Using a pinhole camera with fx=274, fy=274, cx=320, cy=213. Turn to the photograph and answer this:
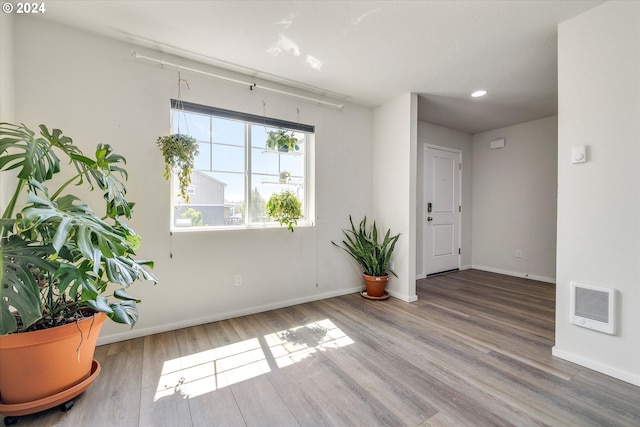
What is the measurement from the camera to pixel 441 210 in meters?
4.68

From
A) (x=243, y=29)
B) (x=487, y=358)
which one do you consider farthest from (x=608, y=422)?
(x=243, y=29)

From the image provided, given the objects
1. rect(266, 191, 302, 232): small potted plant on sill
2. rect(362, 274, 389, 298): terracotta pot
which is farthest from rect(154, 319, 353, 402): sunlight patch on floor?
rect(266, 191, 302, 232): small potted plant on sill

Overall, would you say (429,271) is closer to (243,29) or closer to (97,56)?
(243,29)

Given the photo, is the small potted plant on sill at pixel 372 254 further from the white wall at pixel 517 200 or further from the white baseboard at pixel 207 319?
the white wall at pixel 517 200

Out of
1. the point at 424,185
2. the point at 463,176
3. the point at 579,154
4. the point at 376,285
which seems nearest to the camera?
the point at 579,154

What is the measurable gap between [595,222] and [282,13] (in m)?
2.62

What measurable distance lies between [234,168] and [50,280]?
1720 millimetres

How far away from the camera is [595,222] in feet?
6.15

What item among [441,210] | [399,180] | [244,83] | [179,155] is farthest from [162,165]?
[441,210]

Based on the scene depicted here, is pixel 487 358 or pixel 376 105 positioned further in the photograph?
pixel 376 105

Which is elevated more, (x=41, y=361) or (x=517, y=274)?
(x=41, y=361)

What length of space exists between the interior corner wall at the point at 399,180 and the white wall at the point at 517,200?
92.3 inches

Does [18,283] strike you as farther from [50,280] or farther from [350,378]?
[350,378]

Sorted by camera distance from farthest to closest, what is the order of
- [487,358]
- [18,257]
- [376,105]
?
[376,105], [487,358], [18,257]
